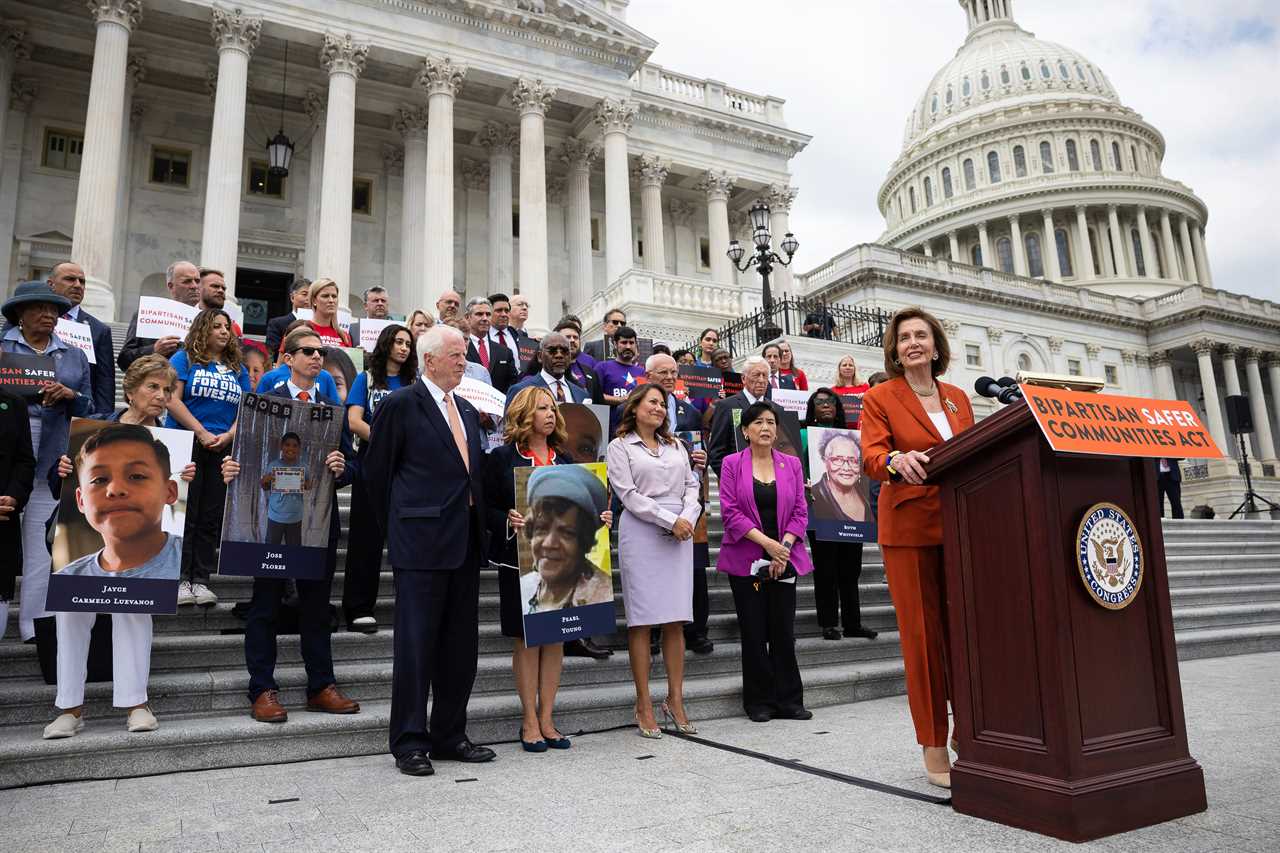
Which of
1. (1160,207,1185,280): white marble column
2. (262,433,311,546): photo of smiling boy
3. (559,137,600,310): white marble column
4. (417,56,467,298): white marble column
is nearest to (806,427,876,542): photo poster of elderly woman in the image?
(262,433,311,546): photo of smiling boy

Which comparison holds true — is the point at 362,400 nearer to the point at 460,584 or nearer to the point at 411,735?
the point at 460,584

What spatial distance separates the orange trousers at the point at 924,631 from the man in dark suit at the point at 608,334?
6.42 m

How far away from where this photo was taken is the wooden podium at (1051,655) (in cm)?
355

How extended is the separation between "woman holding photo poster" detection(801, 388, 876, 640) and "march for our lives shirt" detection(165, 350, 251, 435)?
5.15 metres

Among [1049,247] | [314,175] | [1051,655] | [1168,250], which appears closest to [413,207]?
[314,175]

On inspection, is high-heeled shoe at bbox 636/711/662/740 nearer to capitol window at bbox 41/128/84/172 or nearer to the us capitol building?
the us capitol building

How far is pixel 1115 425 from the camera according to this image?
12.3 ft

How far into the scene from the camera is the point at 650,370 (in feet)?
25.0

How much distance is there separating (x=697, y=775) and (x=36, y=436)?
519 centimetres

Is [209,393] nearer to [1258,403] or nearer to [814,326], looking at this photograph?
[814,326]

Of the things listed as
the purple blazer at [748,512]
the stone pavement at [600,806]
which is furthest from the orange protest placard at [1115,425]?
the purple blazer at [748,512]

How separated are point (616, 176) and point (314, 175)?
32.6ft

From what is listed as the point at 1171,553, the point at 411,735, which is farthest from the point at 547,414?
the point at 1171,553

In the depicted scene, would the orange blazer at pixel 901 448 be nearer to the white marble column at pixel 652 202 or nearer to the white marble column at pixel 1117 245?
the white marble column at pixel 652 202
